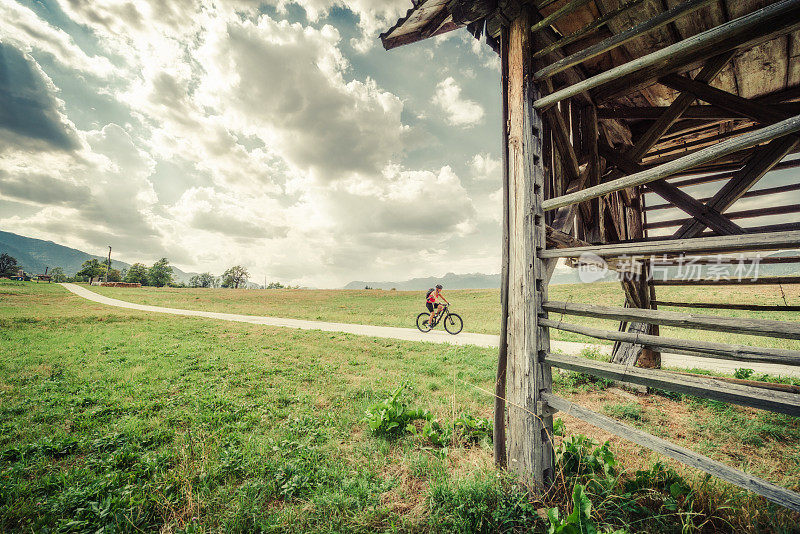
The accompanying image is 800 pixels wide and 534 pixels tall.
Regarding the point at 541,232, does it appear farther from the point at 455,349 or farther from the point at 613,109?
the point at 455,349

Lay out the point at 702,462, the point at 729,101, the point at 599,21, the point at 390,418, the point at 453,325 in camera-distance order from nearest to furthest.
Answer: the point at 702,462 → the point at 599,21 → the point at 729,101 → the point at 390,418 → the point at 453,325

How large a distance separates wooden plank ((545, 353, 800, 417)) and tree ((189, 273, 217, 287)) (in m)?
153

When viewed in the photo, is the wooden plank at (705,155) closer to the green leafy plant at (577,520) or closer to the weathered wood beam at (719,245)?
the weathered wood beam at (719,245)

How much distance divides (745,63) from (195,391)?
9931 millimetres

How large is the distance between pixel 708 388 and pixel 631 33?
2.95 meters

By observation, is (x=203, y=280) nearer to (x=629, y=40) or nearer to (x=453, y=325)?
(x=453, y=325)

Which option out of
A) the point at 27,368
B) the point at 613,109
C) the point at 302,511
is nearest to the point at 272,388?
the point at 302,511

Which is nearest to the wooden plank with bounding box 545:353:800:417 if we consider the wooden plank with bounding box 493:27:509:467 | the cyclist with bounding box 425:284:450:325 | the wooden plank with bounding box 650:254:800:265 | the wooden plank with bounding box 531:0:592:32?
the wooden plank with bounding box 493:27:509:467

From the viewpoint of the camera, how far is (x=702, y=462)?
1963 mm

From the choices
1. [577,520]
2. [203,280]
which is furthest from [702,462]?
[203,280]

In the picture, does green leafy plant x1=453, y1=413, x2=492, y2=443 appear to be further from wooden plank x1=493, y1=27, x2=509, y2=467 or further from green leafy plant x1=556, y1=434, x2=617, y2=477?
green leafy plant x1=556, y1=434, x2=617, y2=477

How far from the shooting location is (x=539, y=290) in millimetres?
2963

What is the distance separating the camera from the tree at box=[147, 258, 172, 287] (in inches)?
3615

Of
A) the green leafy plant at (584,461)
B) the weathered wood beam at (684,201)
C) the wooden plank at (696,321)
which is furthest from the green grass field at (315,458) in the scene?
the weathered wood beam at (684,201)
